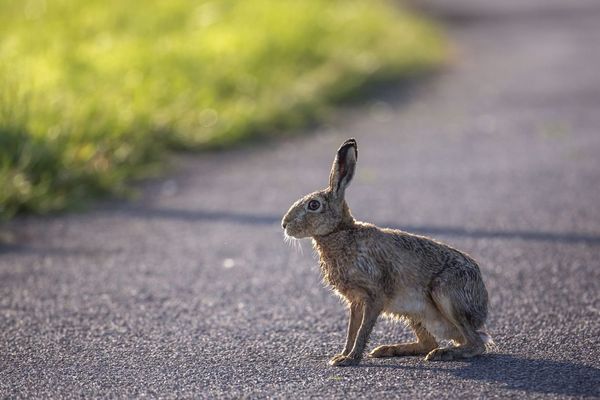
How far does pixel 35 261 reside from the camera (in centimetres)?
746

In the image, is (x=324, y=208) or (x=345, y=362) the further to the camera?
(x=324, y=208)

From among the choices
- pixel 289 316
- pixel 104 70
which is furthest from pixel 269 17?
pixel 289 316

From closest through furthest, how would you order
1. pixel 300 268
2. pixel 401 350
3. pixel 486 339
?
pixel 486 339 → pixel 401 350 → pixel 300 268

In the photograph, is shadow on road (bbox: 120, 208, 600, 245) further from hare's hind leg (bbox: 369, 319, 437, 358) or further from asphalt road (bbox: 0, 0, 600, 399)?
hare's hind leg (bbox: 369, 319, 437, 358)

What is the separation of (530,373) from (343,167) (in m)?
1.26

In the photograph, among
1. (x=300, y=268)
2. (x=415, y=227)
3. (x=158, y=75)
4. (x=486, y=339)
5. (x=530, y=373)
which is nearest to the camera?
(x=530, y=373)

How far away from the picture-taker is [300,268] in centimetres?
730

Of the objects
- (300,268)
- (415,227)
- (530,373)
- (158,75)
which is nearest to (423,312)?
(530,373)

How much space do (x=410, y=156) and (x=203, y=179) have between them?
6.69 feet

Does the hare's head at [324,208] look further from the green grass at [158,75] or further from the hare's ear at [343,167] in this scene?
the green grass at [158,75]

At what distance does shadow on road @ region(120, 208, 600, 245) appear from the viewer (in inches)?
307

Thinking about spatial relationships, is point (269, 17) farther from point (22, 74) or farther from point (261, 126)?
point (22, 74)

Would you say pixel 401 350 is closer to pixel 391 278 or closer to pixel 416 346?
pixel 416 346

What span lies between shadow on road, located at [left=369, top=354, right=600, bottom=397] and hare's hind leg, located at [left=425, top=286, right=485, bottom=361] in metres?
0.06
